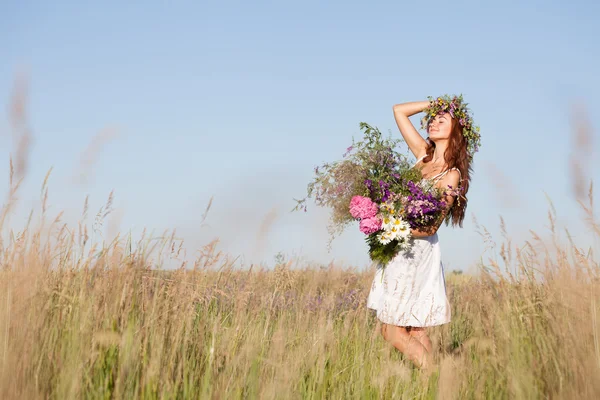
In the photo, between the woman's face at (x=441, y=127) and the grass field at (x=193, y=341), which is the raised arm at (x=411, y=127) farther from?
the grass field at (x=193, y=341)

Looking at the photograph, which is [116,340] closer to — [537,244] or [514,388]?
[514,388]

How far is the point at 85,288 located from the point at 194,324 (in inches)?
37.7

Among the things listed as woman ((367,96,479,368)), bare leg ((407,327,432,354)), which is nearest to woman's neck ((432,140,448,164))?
woman ((367,96,479,368))

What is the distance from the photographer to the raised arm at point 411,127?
19.9 ft

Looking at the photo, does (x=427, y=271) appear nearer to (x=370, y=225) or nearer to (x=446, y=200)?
(x=446, y=200)

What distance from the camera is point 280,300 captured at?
7918 millimetres

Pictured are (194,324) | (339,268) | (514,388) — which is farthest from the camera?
(339,268)

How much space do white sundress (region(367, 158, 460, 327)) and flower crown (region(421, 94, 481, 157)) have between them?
70 cm

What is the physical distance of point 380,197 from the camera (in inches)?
205

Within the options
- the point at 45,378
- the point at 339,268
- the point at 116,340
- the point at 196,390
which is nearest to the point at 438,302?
the point at 196,390

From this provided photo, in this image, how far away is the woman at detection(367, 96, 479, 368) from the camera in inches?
212

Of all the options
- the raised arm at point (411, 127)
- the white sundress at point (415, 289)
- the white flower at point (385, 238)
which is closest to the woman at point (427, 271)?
the white sundress at point (415, 289)

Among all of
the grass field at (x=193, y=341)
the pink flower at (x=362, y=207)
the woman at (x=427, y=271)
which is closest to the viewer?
the grass field at (x=193, y=341)

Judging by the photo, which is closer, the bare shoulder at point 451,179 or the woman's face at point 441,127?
the bare shoulder at point 451,179
